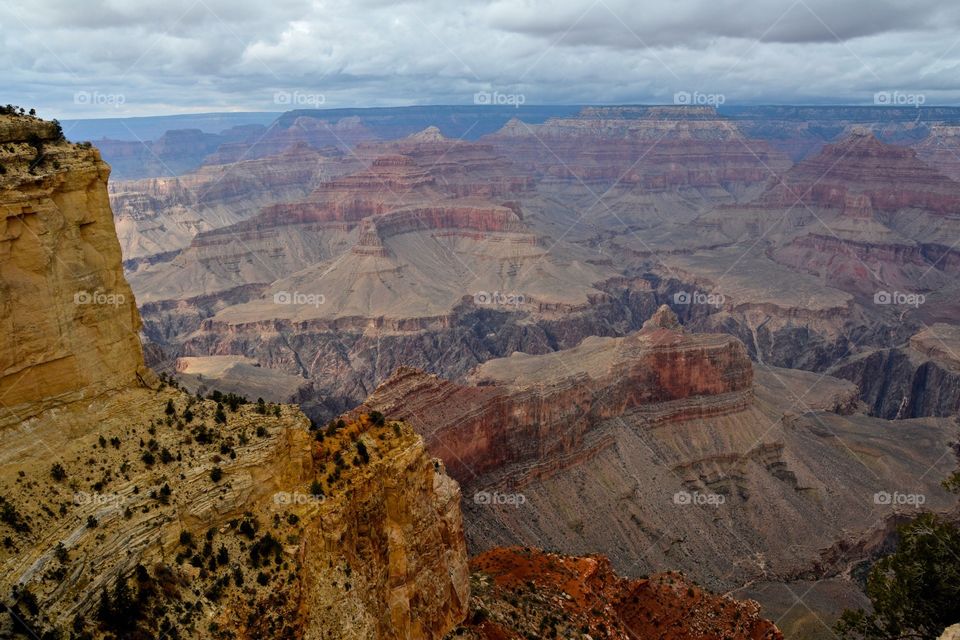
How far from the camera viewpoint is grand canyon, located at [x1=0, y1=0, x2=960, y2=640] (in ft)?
58.9

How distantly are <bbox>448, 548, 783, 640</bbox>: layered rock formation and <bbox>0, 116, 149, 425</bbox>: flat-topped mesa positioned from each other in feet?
51.8

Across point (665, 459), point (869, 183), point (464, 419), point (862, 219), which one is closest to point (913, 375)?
Answer: point (665, 459)

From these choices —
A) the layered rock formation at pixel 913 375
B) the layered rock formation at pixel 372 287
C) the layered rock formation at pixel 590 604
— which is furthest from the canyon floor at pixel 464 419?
the layered rock formation at pixel 372 287

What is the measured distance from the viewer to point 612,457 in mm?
58250

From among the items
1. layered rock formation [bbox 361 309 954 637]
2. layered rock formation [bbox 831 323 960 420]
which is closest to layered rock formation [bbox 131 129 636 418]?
layered rock formation [bbox 361 309 954 637]

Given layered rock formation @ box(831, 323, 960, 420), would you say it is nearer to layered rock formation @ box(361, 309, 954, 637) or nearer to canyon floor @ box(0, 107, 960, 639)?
canyon floor @ box(0, 107, 960, 639)

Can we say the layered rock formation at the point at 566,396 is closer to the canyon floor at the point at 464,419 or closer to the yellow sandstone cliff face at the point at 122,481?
the canyon floor at the point at 464,419

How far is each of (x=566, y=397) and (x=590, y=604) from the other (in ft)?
81.1

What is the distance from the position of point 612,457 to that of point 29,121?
155 ft

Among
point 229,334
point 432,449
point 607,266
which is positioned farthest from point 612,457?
point 607,266

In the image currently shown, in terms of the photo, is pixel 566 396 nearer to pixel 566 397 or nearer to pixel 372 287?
pixel 566 397

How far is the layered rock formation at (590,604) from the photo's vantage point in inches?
1152

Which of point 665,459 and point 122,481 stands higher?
point 122,481

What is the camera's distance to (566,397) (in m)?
56.4
